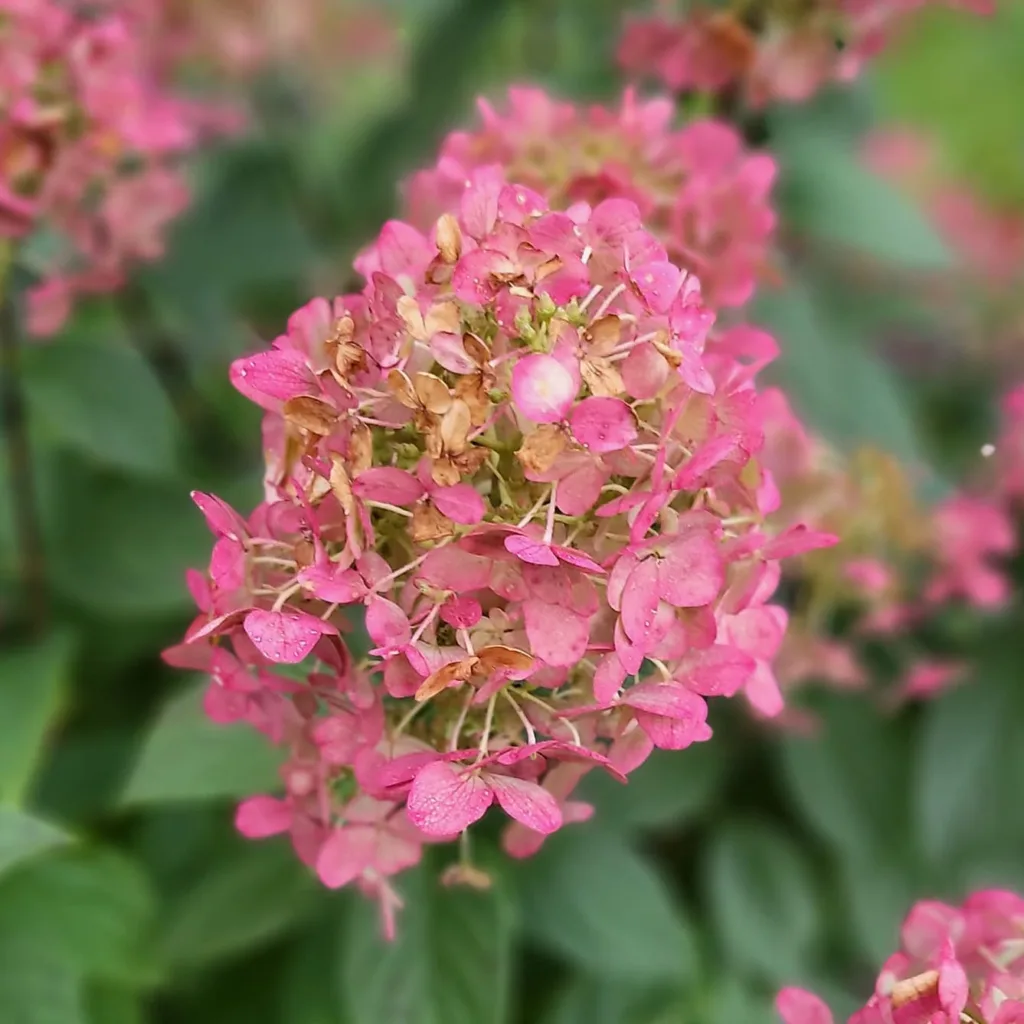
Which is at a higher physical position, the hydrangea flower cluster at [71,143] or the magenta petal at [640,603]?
the hydrangea flower cluster at [71,143]

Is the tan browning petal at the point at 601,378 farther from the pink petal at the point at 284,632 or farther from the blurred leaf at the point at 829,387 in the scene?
the blurred leaf at the point at 829,387

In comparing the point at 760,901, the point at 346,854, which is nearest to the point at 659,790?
the point at 760,901

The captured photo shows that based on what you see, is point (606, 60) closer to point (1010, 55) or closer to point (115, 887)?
point (115, 887)

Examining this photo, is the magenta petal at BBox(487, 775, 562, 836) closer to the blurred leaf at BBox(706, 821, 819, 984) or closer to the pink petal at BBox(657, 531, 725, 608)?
the pink petal at BBox(657, 531, 725, 608)

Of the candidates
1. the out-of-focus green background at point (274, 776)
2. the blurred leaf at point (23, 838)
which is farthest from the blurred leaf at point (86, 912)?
the blurred leaf at point (23, 838)

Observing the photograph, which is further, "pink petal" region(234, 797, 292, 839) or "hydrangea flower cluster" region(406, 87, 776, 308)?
Answer: "hydrangea flower cluster" region(406, 87, 776, 308)

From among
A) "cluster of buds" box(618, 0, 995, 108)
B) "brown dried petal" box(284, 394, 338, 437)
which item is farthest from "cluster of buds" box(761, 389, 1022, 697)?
"brown dried petal" box(284, 394, 338, 437)
